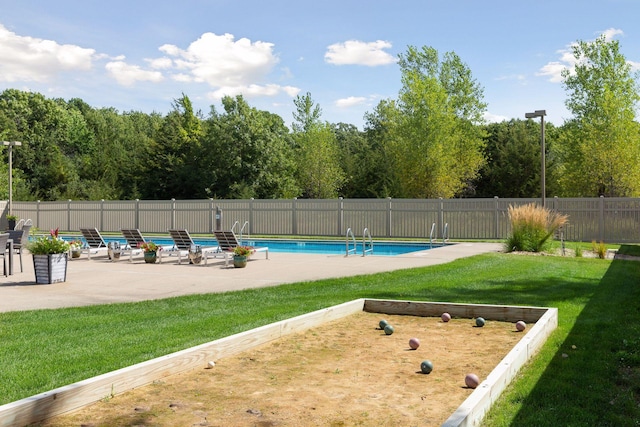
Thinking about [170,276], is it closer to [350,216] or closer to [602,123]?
[350,216]

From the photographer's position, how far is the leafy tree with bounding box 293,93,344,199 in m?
39.2

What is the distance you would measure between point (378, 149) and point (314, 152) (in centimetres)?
884

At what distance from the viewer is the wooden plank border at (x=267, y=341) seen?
360 centimetres

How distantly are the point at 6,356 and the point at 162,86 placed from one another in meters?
45.2

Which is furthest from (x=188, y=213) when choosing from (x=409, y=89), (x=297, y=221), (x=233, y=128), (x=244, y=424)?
(x=244, y=424)

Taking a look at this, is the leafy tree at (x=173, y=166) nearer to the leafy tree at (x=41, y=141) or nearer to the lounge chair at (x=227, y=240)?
the leafy tree at (x=41, y=141)

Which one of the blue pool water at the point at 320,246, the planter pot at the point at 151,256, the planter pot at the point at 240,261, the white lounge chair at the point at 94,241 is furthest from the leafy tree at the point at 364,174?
the planter pot at the point at 240,261

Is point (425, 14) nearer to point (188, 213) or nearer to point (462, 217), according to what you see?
point (462, 217)

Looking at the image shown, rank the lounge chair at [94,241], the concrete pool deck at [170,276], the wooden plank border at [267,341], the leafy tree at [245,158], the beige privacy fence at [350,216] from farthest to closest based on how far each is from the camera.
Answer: the leafy tree at [245,158] → the beige privacy fence at [350,216] → the lounge chair at [94,241] → the concrete pool deck at [170,276] → the wooden plank border at [267,341]

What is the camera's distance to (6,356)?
17.9 feet

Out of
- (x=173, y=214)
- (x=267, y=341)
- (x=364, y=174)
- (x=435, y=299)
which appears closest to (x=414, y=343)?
(x=267, y=341)

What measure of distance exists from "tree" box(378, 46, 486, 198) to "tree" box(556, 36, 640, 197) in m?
6.38

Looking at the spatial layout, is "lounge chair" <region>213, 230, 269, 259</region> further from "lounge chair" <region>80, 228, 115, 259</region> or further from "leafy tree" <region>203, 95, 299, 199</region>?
"leafy tree" <region>203, 95, 299, 199</region>

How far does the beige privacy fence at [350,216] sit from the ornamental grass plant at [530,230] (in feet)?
13.6
